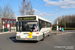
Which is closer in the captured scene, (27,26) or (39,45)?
(39,45)

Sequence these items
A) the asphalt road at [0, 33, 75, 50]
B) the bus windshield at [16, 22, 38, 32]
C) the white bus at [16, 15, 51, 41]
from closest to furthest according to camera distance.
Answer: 1. the asphalt road at [0, 33, 75, 50]
2. the white bus at [16, 15, 51, 41]
3. the bus windshield at [16, 22, 38, 32]

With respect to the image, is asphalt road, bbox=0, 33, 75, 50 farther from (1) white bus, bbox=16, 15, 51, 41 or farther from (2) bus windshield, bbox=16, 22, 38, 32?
(2) bus windshield, bbox=16, 22, 38, 32

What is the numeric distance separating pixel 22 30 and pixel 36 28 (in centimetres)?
153

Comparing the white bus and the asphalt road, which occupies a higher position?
the white bus

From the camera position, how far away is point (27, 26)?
1130 centimetres

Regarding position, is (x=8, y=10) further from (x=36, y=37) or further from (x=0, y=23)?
(x=36, y=37)

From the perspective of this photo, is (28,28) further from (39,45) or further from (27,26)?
(39,45)

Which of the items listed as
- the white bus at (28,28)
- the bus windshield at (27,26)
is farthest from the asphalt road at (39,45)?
the bus windshield at (27,26)

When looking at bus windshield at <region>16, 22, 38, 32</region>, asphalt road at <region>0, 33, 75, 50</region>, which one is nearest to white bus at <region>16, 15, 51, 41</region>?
bus windshield at <region>16, 22, 38, 32</region>

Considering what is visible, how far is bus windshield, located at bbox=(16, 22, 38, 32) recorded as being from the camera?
11.0 metres

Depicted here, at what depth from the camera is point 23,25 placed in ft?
37.5

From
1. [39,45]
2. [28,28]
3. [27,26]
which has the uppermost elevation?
[27,26]

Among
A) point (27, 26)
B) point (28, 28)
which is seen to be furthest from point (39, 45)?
point (27, 26)

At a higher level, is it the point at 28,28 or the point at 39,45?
the point at 28,28
